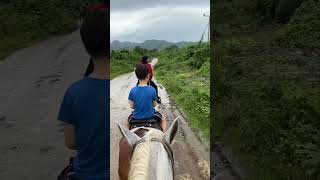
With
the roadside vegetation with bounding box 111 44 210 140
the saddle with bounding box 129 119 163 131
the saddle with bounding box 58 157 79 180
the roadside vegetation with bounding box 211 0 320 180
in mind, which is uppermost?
the saddle with bounding box 58 157 79 180

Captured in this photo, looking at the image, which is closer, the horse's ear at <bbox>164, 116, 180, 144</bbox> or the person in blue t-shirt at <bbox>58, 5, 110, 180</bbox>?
the person in blue t-shirt at <bbox>58, 5, 110, 180</bbox>

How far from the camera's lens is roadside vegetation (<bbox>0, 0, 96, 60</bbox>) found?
2439cm

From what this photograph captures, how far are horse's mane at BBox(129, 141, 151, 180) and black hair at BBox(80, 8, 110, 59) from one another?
0.64 m

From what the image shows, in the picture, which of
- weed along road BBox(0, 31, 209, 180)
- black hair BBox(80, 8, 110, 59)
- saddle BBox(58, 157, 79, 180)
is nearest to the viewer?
black hair BBox(80, 8, 110, 59)

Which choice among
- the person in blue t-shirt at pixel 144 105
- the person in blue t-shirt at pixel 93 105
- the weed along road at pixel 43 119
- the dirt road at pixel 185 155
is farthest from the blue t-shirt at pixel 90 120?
the weed along road at pixel 43 119

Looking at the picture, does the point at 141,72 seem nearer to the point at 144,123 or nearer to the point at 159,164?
the point at 144,123

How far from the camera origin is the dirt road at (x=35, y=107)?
8.12m

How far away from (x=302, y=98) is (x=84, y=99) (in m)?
6.31

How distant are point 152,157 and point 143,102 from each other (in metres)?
3.15

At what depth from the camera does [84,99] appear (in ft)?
8.18

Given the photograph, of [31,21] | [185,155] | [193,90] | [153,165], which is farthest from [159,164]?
[31,21]

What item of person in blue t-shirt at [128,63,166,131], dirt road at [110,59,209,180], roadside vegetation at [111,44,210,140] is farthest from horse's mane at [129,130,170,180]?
dirt road at [110,59,209,180]

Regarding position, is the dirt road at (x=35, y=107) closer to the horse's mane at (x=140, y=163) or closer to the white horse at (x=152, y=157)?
the white horse at (x=152, y=157)

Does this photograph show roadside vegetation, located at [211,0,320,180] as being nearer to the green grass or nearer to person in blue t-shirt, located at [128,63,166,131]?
person in blue t-shirt, located at [128,63,166,131]
